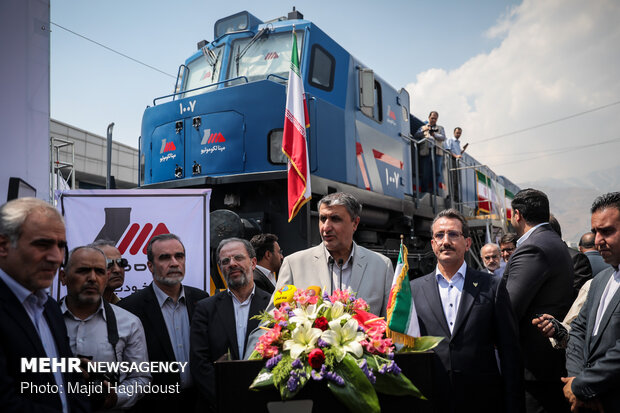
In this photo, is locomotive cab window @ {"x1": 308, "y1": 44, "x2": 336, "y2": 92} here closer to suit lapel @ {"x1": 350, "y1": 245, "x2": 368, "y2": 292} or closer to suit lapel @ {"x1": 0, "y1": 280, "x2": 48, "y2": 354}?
suit lapel @ {"x1": 350, "y1": 245, "x2": 368, "y2": 292}

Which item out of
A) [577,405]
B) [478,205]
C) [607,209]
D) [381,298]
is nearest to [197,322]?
[381,298]

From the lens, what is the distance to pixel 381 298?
2631 mm

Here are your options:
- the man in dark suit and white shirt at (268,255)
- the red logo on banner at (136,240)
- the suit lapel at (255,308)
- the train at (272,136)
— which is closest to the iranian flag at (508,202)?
the train at (272,136)

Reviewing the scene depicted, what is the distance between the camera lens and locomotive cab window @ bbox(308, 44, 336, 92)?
20.0ft

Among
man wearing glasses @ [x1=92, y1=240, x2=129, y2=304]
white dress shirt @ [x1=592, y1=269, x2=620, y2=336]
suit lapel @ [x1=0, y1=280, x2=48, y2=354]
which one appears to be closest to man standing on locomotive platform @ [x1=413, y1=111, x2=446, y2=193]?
white dress shirt @ [x1=592, y1=269, x2=620, y2=336]

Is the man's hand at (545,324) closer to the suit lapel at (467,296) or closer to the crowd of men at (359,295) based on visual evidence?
the crowd of men at (359,295)

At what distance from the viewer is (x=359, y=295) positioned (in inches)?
102

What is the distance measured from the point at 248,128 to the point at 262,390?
4.43m

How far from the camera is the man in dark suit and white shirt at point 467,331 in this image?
244cm

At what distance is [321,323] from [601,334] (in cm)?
160

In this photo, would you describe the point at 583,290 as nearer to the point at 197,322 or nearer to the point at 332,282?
the point at 332,282

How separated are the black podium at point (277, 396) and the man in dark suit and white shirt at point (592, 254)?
3.72 metres

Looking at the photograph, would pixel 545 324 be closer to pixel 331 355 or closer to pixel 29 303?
pixel 331 355

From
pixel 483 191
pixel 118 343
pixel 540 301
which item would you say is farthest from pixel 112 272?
pixel 483 191
